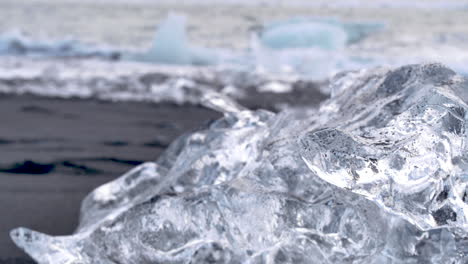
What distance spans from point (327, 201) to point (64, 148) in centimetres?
191

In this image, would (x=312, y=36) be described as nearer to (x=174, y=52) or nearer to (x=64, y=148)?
(x=174, y=52)

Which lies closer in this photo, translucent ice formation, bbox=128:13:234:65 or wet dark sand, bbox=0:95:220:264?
wet dark sand, bbox=0:95:220:264

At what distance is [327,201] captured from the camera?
108 cm

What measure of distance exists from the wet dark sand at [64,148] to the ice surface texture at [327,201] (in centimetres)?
42

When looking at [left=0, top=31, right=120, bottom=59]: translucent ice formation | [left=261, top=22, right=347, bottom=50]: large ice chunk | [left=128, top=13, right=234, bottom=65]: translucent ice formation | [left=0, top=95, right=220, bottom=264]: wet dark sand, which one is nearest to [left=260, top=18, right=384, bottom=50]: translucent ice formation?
[left=261, top=22, right=347, bottom=50]: large ice chunk

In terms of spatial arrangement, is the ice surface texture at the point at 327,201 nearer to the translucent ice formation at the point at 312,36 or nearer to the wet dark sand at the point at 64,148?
the wet dark sand at the point at 64,148

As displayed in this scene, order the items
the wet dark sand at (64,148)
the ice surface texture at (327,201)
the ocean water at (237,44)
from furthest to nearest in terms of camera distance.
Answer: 1. the ocean water at (237,44)
2. the wet dark sand at (64,148)
3. the ice surface texture at (327,201)

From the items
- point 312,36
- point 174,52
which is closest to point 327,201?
point 174,52

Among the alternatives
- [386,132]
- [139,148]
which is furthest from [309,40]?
[386,132]

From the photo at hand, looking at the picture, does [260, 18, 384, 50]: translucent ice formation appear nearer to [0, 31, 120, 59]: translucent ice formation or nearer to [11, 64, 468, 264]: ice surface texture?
[0, 31, 120, 59]: translucent ice formation

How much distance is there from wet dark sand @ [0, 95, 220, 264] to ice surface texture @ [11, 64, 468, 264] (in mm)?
417

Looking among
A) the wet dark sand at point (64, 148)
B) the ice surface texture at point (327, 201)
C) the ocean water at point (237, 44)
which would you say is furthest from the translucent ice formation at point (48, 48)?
the ice surface texture at point (327, 201)

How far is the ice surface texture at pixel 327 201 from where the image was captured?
1001mm

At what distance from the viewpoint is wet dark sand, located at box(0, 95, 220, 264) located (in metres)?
1.73
